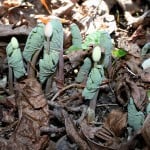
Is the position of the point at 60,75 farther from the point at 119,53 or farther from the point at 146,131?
the point at 146,131

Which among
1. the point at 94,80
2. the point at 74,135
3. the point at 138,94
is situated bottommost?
the point at 74,135

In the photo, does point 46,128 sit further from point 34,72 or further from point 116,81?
point 116,81

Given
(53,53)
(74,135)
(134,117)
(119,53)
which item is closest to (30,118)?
(74,135)

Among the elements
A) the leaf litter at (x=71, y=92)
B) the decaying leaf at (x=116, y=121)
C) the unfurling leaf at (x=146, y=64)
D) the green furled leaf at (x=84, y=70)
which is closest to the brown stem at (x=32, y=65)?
the leaf litter at (x=71, y=92)

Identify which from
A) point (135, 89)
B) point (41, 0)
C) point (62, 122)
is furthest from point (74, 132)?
point (41, 0)

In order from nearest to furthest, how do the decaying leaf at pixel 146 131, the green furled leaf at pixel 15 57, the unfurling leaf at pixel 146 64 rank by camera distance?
the decaying leaf at pixel 146 131 < the green furled leaf at pixel 15 57 < the unfurling leaf at pixel 146 64

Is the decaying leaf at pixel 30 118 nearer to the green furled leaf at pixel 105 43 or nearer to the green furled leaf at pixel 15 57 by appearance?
the green furled leaf at pixel 15 57
